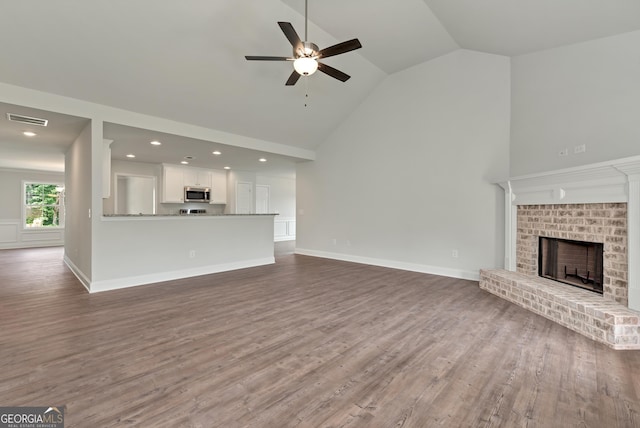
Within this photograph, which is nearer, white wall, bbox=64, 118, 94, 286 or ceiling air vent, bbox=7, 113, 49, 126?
ceiling air vent, bbox=7, 113, 49, 126

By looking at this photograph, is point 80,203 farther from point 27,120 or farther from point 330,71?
point 330,71

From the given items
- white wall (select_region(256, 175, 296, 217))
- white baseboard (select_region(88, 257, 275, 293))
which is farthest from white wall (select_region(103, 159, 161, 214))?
white baseboard (select_region(88, 257, 275, 293))

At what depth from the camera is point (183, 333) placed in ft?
8.47

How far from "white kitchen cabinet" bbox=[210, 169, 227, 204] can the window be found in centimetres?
503

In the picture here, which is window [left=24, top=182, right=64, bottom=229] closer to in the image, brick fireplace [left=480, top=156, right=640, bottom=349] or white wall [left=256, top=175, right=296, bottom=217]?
white wall [left=256, top=175, right=296, bottom=217]

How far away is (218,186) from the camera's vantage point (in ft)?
29.3

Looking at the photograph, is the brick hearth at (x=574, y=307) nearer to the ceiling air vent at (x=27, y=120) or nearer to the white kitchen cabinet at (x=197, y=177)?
the ceiling air vent at (x=27, y=120)

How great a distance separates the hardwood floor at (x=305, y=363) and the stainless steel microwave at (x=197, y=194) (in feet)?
15.5

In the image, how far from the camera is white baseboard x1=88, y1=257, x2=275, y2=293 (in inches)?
154

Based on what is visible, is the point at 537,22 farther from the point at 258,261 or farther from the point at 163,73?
the point at 258,261

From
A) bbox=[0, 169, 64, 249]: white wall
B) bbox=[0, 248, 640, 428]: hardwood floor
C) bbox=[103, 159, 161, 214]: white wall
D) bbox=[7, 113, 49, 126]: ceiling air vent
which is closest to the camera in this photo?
bbox=[0, 248, 640, 428]: hardwood floor

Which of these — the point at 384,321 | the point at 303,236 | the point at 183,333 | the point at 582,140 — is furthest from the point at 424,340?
the point at 303,236

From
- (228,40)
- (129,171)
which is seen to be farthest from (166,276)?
(129,171)

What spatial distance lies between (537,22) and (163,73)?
4.61 metres
